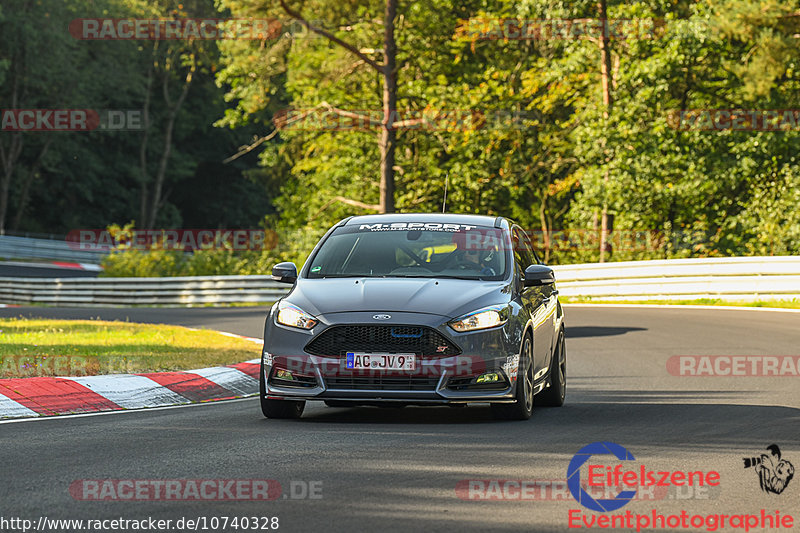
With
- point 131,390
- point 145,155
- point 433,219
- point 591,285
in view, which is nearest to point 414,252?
point 433,219

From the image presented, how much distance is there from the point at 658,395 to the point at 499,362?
2.97 meters

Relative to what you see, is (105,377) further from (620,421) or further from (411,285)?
(620,421)

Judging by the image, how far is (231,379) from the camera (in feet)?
41.8

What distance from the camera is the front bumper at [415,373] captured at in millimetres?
9125

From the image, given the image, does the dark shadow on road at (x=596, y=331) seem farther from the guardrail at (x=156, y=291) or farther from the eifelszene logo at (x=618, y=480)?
the guardrail at (x=156, y=291)

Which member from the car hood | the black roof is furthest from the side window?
the car hood

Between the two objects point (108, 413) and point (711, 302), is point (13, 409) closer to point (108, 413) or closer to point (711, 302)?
point (108, 413)

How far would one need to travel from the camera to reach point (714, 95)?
38.0 metres

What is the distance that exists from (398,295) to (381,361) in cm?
57

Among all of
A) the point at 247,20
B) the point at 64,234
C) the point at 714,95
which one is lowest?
the point at 64,234

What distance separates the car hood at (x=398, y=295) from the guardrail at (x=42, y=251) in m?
53.9

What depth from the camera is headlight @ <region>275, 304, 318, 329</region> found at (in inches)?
368

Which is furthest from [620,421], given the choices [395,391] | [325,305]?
[325,305]

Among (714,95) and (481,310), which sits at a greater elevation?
(714,95)
